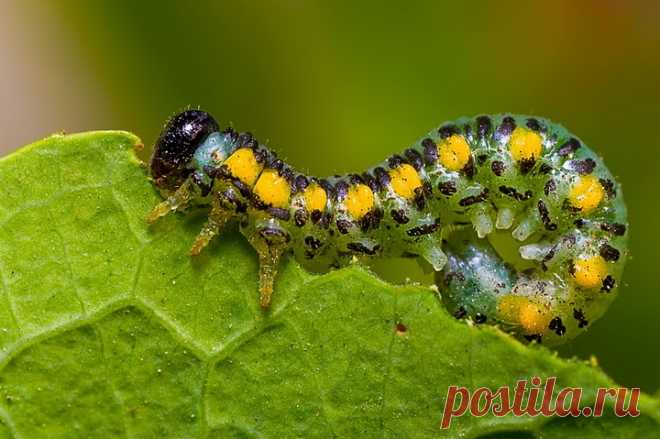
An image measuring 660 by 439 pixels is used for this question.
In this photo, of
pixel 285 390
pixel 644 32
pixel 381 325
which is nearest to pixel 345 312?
pixel 381 325

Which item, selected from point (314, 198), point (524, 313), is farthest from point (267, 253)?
point (524, 313)

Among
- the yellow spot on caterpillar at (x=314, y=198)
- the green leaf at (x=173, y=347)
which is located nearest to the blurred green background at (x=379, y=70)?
the yellow spot on caterpillar at (x=314, y=198)

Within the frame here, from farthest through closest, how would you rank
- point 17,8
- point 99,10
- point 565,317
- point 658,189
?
point 17,8 → point 99,10 → point 658,189 → point 565,317

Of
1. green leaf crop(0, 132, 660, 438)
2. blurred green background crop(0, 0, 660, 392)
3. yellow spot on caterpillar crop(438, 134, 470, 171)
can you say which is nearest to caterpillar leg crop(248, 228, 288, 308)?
green leaf crop(0, 132, 660, 438)

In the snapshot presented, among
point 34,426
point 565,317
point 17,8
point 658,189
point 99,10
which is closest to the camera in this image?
point 34,426

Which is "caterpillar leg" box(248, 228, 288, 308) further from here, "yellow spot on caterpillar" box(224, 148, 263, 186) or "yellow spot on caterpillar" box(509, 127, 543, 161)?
"yellow spot on caterpillar" box(509, 127, 543, 161)

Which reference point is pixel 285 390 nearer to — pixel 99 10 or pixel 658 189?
pixel 658 189
